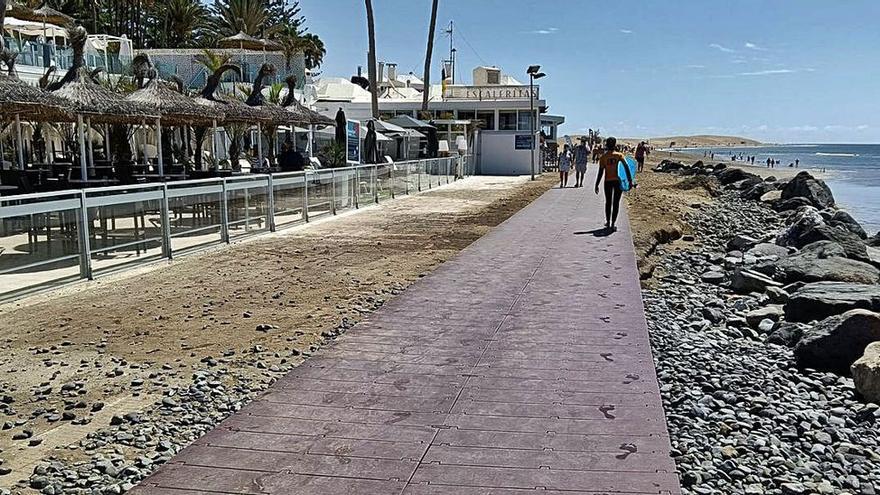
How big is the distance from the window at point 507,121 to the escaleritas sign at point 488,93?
3.43ft

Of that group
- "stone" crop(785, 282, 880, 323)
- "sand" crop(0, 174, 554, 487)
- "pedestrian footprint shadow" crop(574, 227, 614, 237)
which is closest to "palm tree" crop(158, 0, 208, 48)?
"sand" crop(0, 174, 554, 487)

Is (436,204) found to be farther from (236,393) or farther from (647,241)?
(236,393)

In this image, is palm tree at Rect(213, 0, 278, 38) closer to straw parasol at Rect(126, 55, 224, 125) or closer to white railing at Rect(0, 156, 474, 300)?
straw parasol at Rect(126, 55, 224, 125)

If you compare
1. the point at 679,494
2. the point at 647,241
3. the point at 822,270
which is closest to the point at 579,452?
the point at 679,494

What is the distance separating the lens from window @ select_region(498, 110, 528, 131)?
44.8 m

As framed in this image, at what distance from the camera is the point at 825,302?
9.13m

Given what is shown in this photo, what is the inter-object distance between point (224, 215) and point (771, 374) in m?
9.28

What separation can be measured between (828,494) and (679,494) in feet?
3.89

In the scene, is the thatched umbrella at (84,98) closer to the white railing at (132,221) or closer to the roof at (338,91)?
the white railing at (132,221)

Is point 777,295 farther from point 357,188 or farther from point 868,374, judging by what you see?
point 357,188

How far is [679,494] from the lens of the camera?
3.81 meters

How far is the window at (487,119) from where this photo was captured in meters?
44.8

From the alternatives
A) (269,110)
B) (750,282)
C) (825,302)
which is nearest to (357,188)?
(269,110)

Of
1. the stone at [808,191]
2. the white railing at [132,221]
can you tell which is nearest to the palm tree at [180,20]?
the stone at [808,191]
